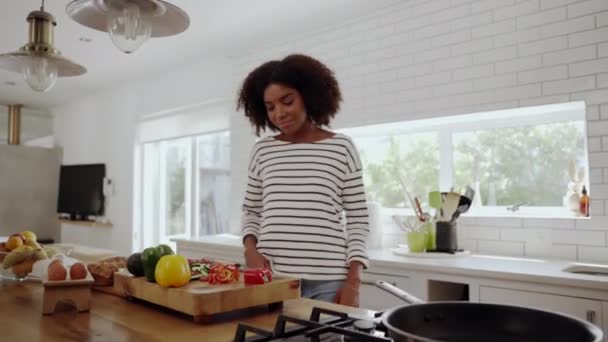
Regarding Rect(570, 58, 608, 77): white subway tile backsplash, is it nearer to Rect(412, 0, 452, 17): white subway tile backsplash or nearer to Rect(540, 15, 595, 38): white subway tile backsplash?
Rect(540, 15, 595, 38): white subway tile backsplash

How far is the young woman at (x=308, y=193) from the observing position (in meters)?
1.38

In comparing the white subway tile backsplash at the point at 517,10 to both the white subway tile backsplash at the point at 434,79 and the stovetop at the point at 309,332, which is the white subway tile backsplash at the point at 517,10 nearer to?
the white subway tile backsplash at the point at 434,79

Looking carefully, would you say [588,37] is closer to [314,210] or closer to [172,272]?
[314,210]

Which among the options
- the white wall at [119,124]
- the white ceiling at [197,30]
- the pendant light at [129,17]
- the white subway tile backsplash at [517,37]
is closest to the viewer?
the pendant light at [129,17]

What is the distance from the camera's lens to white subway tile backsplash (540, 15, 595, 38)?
2260 millimetres

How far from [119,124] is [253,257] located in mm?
4474

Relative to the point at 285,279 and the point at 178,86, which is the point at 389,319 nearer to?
the point at 285,279

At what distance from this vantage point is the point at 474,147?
9.39 feet

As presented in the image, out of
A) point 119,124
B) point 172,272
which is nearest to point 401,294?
point 172,272

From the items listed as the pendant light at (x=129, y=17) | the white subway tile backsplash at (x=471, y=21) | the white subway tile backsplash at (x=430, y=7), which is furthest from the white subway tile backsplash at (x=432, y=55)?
the pendant light at (x=129, y=17)

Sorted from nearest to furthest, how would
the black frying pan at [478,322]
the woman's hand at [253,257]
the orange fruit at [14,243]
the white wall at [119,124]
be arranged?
1. the black frying pan at [478,322]
2. the woman's hand at [253,257]
3. the orange fruit at [14,243]
4. the white wall at [119,124]

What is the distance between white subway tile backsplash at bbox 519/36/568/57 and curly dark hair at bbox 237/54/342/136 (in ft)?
4.59

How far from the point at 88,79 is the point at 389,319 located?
5185 millimetres

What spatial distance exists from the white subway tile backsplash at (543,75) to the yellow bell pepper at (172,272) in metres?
2.08
